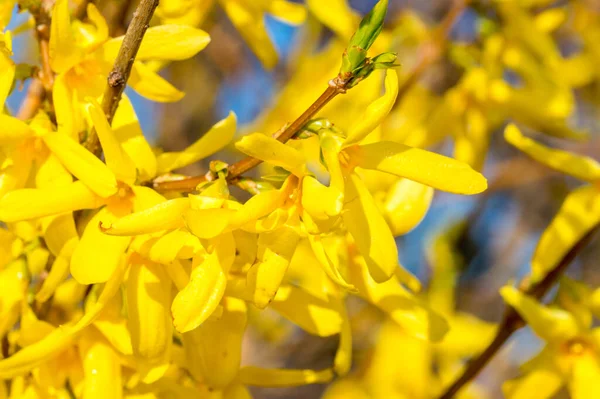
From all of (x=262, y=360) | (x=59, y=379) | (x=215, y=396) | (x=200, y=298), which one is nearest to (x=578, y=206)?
(x=215, y=396)

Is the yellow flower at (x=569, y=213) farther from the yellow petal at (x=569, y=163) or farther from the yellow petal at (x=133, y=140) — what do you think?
the yellow petal at (x=133, y=140)

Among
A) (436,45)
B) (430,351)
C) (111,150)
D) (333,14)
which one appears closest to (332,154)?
(111,150)

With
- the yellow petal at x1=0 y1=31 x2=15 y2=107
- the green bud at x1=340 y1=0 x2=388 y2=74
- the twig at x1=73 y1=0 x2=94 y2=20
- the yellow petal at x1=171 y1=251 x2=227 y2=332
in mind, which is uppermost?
the green bud at x1=340 y1=0 x2=388 y2=74

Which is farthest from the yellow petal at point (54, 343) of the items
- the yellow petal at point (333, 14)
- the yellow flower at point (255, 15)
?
the yellow petal at point (333, 14)

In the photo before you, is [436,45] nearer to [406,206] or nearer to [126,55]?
[406,206]

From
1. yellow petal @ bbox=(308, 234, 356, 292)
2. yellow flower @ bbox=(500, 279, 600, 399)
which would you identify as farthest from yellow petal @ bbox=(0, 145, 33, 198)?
yellow flower @ bbox=(500, 279, 600, 399)

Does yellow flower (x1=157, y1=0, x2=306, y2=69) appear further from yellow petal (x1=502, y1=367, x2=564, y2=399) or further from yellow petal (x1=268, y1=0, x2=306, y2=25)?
yellow petal (x1=502, y1=367, x2=564, y2=399)

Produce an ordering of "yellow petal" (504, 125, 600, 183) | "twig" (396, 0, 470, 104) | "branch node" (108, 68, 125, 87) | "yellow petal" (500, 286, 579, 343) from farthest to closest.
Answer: "twig" (396, 0, 470, 104), "yellow petal" (504, 125, 600, 183), "yellow petal" (500, 286, 579, 343), "branch node" (108, 68, 125, 87)
